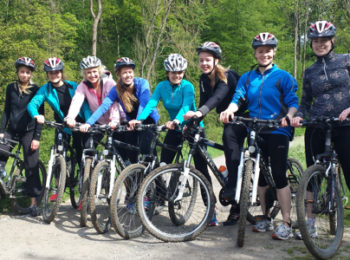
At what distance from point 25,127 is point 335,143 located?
4476 millimetres

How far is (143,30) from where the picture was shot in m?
26.5

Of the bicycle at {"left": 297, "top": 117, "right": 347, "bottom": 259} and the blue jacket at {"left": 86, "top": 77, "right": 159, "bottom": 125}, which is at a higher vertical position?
the blue jacket at {"left": 86, "top": 77, "right": 159, "bottom": 125}

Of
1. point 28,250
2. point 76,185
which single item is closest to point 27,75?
point 76,185

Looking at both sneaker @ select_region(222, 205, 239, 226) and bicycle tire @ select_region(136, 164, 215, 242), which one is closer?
bicycle tire @ select_region(136, 164, 215, 242)

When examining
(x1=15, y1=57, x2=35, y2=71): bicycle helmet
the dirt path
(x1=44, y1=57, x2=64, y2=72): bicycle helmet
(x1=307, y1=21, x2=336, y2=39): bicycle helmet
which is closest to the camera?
the dirt path

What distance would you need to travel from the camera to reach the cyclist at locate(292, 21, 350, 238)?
468 centimetres

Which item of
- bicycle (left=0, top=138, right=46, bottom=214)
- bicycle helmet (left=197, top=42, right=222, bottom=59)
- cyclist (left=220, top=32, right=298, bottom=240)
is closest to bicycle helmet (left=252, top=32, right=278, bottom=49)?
cyclist (left=220, top=32, right=298, bottom=240)

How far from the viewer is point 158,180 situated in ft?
16.7

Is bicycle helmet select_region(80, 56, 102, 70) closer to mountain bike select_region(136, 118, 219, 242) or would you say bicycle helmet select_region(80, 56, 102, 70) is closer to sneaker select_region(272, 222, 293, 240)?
mountain bike select_region(136, 118, 219, 242)

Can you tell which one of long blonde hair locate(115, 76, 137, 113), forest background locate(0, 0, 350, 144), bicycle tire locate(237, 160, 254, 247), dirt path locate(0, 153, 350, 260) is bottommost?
dirt path locate(0, 153, 350, 260)

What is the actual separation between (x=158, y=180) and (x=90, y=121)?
1.48 meters

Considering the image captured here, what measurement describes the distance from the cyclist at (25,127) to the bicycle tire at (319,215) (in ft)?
13.4

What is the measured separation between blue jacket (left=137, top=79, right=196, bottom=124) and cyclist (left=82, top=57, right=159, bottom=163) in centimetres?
22

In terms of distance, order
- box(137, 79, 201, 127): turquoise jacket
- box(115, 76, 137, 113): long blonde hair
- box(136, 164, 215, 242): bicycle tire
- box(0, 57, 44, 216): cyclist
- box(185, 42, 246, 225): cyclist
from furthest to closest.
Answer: box(0, 57, 44, 216): cyclist → box(115, 76, 137, 113): long blonde hair → box(137, 79, 201, 127): turquoise jacket → box(185, 42, 246, 225): cyclist → box(136, 164, 215, 242): bicycle tire
